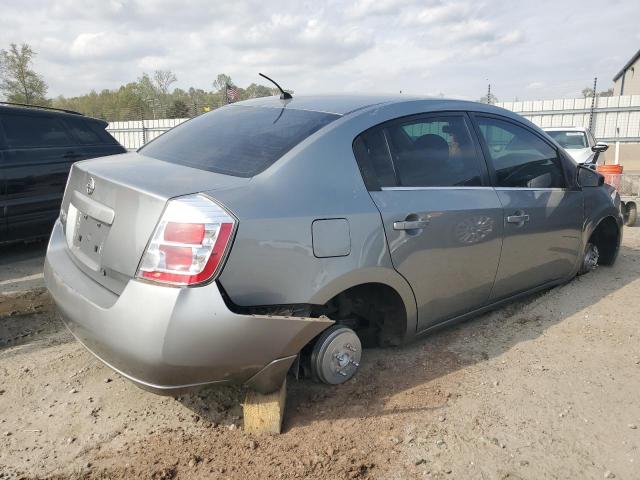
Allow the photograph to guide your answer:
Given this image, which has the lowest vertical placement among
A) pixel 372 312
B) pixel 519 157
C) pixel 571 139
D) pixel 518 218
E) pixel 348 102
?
pixel 372 312

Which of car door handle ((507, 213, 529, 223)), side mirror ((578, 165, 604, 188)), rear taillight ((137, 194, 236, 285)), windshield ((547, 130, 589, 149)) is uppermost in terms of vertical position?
rear taillight ((137, 194, 236, 285))

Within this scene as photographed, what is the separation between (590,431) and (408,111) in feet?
6.59

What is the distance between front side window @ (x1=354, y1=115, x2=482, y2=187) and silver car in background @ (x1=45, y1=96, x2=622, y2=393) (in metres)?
0.01

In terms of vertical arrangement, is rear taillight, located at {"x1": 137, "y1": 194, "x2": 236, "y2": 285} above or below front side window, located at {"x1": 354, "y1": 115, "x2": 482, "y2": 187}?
below

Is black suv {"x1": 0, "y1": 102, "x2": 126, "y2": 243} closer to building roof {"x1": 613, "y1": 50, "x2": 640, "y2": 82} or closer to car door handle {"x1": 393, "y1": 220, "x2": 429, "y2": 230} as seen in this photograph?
car door handle {"x1": 393, "y1": 220, "x2": 429, "y2": 230}

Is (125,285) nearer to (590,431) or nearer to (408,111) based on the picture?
(408,111)

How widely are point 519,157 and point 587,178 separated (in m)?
0.93

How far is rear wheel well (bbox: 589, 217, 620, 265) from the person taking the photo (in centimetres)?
495

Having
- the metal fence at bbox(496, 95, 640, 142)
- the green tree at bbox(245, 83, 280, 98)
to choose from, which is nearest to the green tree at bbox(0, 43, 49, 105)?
the green tree at bbox(245, 83, 280, 98)

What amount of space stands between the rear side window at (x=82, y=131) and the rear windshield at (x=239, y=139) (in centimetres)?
364

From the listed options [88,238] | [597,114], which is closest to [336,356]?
[88,238]

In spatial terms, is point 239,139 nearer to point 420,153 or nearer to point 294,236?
point 294,236

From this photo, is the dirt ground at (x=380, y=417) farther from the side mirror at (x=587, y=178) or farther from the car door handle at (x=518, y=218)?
the side mirror at (x=587, y=178)

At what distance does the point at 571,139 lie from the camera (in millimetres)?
11734
